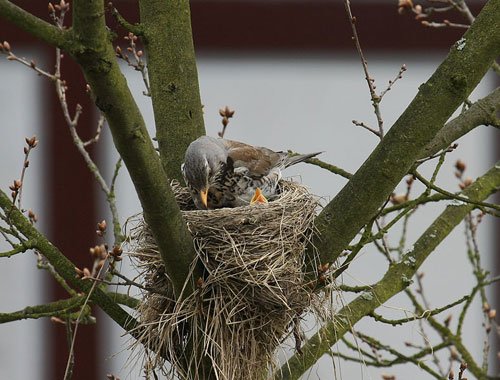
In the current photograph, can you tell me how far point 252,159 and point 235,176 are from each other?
0.46 ft

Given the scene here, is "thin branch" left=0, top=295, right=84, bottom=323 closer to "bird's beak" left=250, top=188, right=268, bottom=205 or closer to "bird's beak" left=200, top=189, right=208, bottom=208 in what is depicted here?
"bird's beak" left=200, top=189, right=208, bottom=208

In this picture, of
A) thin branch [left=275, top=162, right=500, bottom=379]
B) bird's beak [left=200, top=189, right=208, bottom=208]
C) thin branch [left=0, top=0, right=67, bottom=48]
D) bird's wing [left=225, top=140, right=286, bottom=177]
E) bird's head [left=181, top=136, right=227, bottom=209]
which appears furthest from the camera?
bird's wing [left=225, top=140, right=286, bottom=177]

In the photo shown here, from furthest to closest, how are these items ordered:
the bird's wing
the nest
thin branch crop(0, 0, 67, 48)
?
the bird's wing
the nest
thin branch crop(0, 0, 67, 48)

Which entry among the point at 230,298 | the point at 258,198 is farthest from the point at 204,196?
the point at 230,298

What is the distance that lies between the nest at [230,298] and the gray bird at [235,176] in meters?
0.34

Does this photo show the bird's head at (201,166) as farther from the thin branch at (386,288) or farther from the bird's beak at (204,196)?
the thin branch at (386,288)

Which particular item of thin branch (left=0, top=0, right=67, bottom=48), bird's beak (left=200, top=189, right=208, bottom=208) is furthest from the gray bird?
thin branch (left=0, top=0, right=67, bottom=48)

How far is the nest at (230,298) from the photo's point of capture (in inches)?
135

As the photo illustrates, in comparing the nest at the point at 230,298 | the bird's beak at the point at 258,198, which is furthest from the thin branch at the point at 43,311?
the bird's beak at the point at 258,198

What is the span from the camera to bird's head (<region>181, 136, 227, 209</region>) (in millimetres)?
3850

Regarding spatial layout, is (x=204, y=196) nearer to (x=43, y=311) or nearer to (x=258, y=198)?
(x=258, y=198)

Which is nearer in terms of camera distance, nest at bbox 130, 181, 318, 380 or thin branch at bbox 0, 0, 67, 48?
thin branch at bbox 0, 0, 67, 48

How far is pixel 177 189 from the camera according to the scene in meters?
4.19

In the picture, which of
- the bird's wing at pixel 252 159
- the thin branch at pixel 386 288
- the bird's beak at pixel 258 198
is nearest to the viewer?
the thin branch at pixel 386 288
